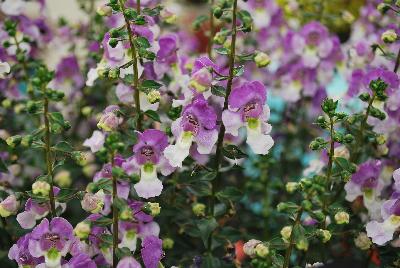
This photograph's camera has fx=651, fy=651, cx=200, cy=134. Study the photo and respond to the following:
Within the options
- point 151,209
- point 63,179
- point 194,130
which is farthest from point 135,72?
point 63,179

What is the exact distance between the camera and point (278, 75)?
71.2 inches

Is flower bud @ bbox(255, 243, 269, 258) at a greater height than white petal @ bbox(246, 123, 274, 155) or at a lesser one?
lesser

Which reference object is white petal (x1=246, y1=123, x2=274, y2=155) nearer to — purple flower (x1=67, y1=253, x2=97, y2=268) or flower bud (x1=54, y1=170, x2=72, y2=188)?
purple flower (x1=67, y1=253, x2=97, y2=268)

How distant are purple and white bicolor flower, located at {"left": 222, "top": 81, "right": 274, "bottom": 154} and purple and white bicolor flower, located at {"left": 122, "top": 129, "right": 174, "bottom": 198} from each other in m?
0.12

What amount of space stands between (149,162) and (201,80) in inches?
7.5

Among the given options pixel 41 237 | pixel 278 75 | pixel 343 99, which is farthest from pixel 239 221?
pixel 41 237

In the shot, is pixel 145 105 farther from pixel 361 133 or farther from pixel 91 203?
pixel 361 133

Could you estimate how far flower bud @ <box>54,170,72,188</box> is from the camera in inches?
58.7

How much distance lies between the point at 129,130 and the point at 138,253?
0.23m

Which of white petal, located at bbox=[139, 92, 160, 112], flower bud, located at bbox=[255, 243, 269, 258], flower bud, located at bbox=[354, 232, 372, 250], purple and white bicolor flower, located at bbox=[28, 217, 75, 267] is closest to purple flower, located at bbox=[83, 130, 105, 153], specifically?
white petal, located at bbox=[139, 92, 160, 112]

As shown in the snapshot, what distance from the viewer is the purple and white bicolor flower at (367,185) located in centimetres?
126

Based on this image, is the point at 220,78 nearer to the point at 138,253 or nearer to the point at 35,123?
the point at 138,253

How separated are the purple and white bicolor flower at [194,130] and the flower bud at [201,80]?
44 millimetres

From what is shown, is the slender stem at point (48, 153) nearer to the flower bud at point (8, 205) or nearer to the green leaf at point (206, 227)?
the flower bud at point (8, 205)
